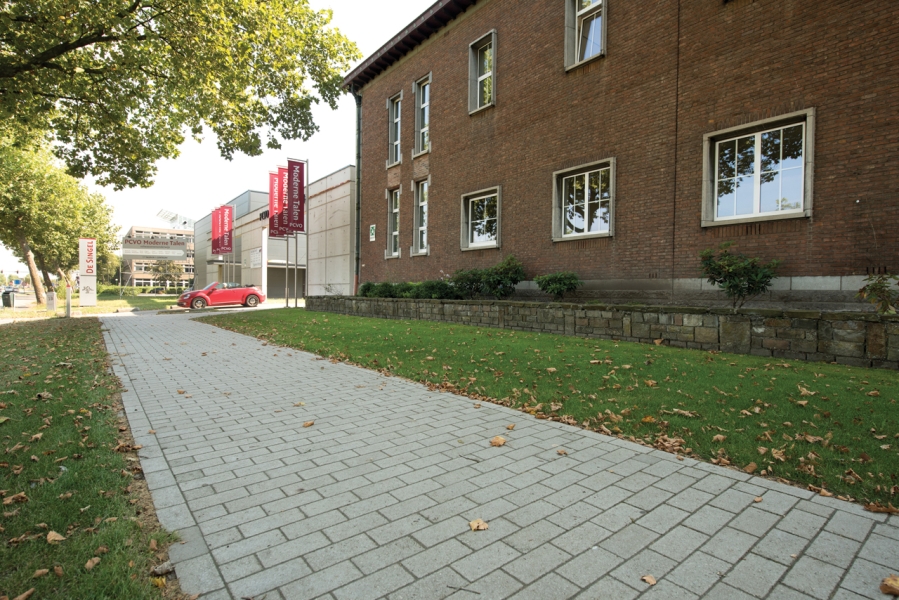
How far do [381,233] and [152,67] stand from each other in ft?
36.0

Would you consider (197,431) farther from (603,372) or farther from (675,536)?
(603,372)

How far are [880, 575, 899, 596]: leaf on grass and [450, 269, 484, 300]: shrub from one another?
12241mm

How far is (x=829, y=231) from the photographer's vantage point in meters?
8.42

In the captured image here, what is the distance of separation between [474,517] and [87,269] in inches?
1189

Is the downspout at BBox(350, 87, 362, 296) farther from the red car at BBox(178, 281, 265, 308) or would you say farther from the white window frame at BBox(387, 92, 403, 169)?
the red car at BBox(178, 281, 265, 308)

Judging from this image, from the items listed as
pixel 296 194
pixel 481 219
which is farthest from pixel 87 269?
pixel 481 219

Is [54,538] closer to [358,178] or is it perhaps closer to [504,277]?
[504,277]

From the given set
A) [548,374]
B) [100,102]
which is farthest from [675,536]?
[100,102]

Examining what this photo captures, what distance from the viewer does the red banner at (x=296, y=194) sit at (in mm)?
25688

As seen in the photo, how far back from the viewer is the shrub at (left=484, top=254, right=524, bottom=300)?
1375 cm

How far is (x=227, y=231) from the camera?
4228 cm

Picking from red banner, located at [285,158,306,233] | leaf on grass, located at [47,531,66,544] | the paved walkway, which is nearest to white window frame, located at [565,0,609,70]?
the paved walkway

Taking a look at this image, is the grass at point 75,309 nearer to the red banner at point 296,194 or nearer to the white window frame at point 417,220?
the red banner at point 296,194

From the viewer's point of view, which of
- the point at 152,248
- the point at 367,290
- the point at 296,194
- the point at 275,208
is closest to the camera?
the point at 367,290
